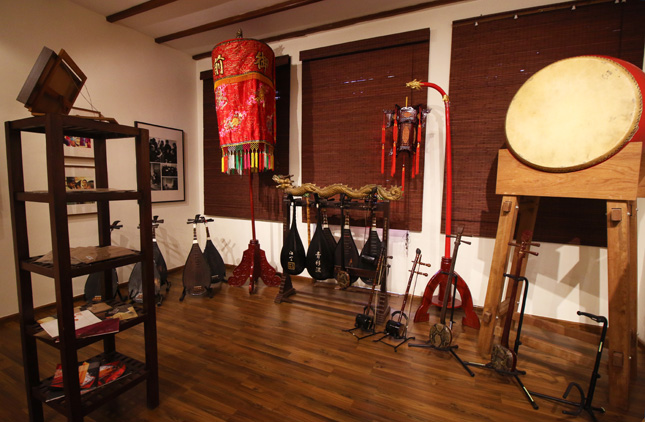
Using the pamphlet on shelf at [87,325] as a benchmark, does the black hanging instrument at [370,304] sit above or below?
below

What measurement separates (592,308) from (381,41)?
2.86 meters

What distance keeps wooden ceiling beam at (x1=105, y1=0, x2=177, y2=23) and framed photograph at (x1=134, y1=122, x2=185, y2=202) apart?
3.25ft

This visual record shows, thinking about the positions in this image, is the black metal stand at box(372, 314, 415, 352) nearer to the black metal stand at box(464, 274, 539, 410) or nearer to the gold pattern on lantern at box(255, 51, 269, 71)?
the black metal stand at box(464, 274, 539, 410)

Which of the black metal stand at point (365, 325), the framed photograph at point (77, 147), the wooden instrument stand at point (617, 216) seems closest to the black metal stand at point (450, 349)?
the black metal stand at point (365, 325)

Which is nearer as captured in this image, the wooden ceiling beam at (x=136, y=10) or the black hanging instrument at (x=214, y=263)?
the wooden ceiling beam at (x=136, y=10)

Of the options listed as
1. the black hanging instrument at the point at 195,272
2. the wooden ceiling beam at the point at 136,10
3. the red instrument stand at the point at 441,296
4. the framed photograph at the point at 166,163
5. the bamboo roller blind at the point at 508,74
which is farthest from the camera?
the framed photograph at the point at 166,163

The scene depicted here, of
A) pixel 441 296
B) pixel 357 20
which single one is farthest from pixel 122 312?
pixel 357 20

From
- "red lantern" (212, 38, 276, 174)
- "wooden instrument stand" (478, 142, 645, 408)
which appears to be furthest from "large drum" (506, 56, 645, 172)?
"red lantern" (212, 38, 276, 174)

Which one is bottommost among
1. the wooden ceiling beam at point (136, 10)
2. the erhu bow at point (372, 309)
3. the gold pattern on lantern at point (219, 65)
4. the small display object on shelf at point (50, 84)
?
the erhu bow at point (372, 309)

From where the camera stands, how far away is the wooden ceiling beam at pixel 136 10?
8.90ft

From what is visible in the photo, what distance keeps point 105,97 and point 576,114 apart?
151 inches

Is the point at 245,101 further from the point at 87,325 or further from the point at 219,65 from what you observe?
the point at 87,325

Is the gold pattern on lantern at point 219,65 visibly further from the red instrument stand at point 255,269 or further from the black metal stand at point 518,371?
the black metal stand at point 518,371

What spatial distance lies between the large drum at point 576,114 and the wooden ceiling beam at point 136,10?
2.95 meters
